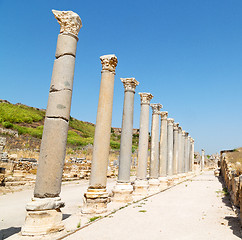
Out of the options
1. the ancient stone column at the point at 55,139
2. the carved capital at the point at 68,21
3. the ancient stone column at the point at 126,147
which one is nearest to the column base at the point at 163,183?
the ancient stone column at the point at 126,147

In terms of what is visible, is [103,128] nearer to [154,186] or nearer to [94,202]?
[94,202]

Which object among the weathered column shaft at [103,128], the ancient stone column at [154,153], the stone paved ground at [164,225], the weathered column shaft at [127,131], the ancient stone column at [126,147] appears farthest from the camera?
the ancient stone column at [154,153]

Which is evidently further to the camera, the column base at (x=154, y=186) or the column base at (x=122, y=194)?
the column base at (x=154, y=186)

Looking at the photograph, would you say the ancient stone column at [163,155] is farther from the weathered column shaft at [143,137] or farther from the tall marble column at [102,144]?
the tall marble column at [102,144]

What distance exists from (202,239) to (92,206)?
3.67m

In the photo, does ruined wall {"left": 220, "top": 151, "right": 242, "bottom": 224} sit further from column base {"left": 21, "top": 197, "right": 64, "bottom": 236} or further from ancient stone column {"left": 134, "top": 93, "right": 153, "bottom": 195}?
column base {"left": 21, "top": 197, "right": 64, "bottom": 236}

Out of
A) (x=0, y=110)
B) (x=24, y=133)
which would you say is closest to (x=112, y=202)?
(x=24, y=133)

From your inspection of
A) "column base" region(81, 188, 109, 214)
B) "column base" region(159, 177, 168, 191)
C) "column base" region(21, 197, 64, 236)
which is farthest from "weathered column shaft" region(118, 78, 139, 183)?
"column base" region(159, 177, 168, 191)

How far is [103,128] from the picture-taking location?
8609mm

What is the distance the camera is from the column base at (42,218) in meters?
5.17

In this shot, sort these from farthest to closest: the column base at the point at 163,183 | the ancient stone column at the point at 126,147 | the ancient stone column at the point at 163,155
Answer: the ancient stone column at the point at 163,155 < the column base at the point at 163,183 < the ancient stone column at the point at 126,147

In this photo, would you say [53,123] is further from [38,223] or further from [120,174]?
[120,174]

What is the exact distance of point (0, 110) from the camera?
2670 inches

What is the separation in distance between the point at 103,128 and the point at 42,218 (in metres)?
4.02
